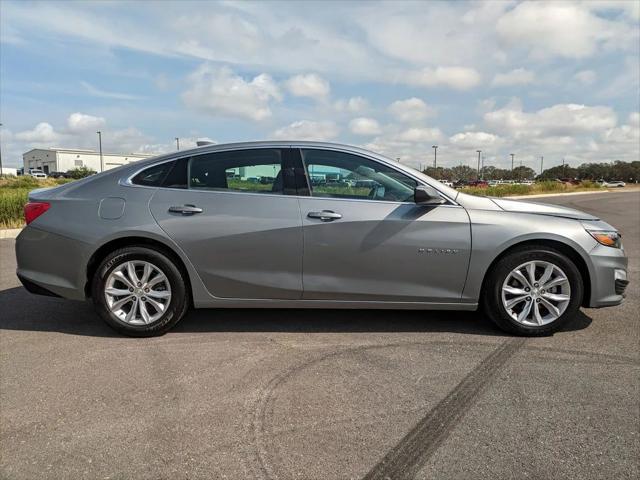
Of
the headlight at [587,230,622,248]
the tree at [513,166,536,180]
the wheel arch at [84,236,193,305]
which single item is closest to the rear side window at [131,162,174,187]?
the wheel arch at [84,236,193,305]

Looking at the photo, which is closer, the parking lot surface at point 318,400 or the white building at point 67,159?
the parking lot surface at point 318,400

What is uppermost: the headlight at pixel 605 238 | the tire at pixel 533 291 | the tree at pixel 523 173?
the tree at pixel 523 173

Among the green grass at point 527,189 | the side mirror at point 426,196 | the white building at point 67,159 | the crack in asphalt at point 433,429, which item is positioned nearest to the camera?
the crack in asphalt at point 433,429

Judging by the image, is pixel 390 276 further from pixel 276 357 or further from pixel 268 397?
pixel 268 397

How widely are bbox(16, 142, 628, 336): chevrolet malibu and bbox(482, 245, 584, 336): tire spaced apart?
0.03 ft

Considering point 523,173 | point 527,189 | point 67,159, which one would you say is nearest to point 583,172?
point 523,173

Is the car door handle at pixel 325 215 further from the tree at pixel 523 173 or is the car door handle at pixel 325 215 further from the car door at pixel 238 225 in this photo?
the tree at pixel 523 173

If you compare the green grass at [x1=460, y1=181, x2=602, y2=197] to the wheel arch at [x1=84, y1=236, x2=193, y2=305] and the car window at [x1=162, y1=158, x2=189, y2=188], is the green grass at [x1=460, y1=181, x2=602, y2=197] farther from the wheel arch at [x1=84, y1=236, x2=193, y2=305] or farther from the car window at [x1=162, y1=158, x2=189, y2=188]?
the wheel arch at [x1=84, y1=236, x2=193, y2=305]

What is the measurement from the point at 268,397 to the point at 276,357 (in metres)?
0.62

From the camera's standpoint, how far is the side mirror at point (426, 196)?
3.84 m

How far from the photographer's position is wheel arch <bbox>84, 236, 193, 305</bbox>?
3.93m

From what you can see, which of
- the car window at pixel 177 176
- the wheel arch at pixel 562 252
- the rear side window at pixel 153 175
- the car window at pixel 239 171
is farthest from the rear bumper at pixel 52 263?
the wheel arch at pixel 562 252

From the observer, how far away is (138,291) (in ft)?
12.8

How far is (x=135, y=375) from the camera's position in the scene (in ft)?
10.6
